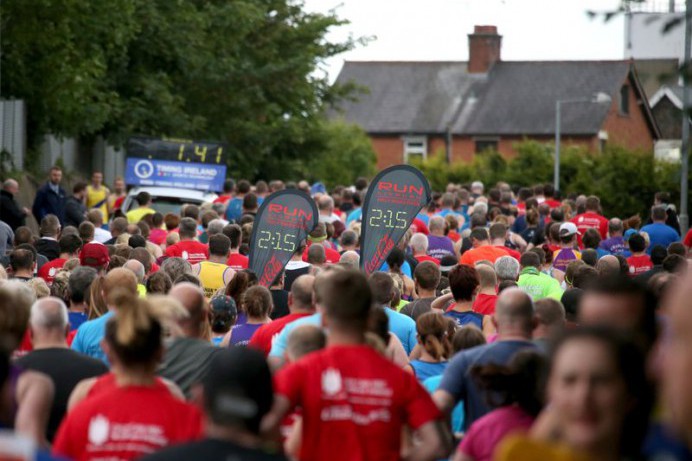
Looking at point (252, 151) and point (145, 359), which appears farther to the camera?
point (252, 151)

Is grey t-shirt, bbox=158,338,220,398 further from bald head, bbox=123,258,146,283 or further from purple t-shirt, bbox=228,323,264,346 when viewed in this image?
bald head, bbox=123,258,146,283

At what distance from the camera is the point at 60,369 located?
718 cm

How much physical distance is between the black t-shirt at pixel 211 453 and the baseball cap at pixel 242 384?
0.09 metres

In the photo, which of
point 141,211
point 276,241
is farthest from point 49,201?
point 276,241

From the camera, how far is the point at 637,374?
4.22 m

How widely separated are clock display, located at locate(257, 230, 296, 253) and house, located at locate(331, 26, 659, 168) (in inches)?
2157

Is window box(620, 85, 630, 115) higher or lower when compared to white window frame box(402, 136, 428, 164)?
higher

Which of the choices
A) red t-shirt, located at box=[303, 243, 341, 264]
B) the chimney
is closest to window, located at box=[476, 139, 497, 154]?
the chimney

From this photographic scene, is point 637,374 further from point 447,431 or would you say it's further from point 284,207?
point 284,207

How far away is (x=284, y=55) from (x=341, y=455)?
36.6m

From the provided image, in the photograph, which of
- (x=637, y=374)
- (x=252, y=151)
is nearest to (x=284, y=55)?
(x=252, y=151)

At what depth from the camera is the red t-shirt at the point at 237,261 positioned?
45.1 feet

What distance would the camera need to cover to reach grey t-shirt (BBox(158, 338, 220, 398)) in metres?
7.44

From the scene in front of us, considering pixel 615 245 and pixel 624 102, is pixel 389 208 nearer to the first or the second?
pixel 615 245
